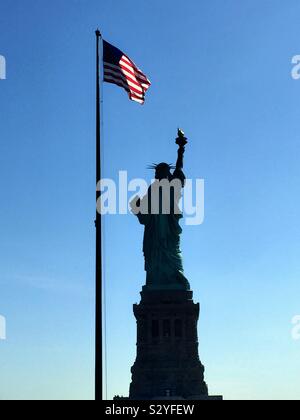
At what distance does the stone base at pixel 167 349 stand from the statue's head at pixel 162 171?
9791 millimetres

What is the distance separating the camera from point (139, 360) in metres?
60.4

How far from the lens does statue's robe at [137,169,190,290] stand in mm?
63125

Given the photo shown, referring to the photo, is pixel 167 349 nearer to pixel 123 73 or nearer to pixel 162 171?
pixel 162 171

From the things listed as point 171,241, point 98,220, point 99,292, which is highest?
point 171,241

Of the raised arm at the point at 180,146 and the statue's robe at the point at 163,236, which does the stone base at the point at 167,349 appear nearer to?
the statue's robe at the point at 163,236

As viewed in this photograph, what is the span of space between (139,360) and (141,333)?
85.4 inches

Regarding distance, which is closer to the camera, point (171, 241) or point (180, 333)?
point (180, 333)

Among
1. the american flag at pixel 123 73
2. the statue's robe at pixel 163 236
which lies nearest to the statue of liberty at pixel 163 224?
the statue's robe at pixel 163 236

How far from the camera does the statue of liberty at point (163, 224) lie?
63344mm

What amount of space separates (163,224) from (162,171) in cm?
448
